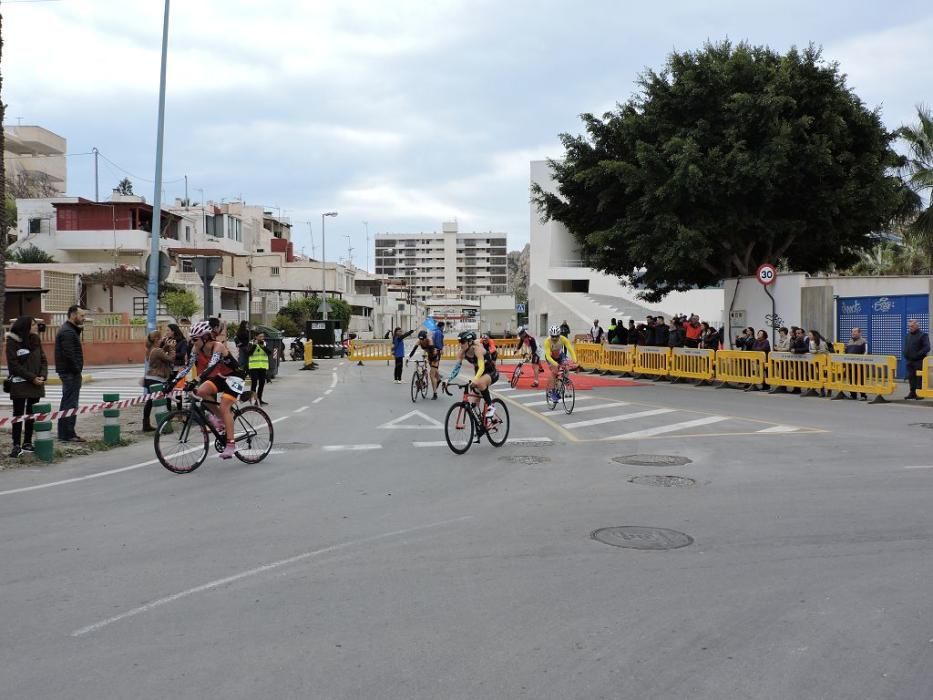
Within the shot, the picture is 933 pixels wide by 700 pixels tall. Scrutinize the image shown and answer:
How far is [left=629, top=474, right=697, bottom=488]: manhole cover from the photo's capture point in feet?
29.7

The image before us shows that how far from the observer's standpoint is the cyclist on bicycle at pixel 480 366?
11.5 meters

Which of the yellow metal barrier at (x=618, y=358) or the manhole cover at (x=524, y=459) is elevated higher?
the yellow metal barrier at (x=618, y=358)

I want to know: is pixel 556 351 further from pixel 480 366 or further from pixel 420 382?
pixel 480 366

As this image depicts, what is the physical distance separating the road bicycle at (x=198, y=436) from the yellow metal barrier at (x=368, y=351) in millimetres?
28345

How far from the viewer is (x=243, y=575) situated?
5734 mm

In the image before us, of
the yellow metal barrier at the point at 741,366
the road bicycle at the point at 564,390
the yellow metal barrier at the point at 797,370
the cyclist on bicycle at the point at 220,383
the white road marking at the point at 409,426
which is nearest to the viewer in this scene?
the cyclist on bicycle at the point at 220,383

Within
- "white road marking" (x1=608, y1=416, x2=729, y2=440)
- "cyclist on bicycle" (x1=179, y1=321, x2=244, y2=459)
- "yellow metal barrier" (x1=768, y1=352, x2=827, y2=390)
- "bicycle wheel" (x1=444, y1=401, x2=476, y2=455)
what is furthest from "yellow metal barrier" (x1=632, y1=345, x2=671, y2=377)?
"cyclist on bicycle" (x1=179, y1=321, x2=244, y2=459)

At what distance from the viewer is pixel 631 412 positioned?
16.9 metres

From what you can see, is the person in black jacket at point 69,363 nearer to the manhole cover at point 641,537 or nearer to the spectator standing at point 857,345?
the manhole cover at point 641,537

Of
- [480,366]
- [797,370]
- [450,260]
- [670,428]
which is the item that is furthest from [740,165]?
[450,260]

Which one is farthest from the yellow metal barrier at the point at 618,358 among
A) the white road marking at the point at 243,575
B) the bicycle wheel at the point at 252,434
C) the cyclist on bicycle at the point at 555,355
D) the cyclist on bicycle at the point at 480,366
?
the white road marking at the point at 243,575

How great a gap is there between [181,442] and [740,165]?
65.4 feet

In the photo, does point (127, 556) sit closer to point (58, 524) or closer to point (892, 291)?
point (58, 524)

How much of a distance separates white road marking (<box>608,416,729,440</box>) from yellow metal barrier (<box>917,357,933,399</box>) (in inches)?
223
